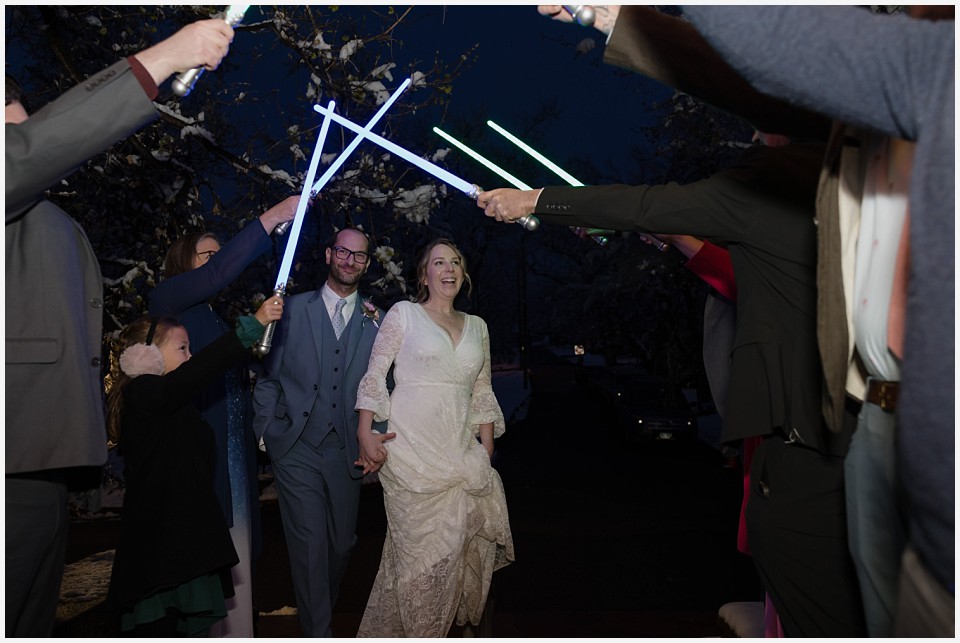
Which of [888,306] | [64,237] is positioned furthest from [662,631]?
[64,237]

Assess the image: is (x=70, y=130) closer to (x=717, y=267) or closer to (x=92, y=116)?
(x=92, y=116)

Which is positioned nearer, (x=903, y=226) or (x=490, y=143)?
(x=903, y=226)

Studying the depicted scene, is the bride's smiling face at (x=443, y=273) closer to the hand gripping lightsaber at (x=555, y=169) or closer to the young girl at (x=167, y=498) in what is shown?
the hand gripping lightsaber at (x=555, y=169)

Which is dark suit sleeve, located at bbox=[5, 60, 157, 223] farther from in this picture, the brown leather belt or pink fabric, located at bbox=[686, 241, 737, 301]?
pink fabric, located at bbox=[686, 241, 737, 301]

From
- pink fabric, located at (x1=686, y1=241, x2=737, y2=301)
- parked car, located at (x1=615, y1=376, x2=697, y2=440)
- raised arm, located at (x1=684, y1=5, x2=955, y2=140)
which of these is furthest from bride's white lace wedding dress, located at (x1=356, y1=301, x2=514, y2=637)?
parked car, located at (x1=615, y1=376, x2=697, y2=440)

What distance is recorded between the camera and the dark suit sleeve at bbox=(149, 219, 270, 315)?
3.96 meters

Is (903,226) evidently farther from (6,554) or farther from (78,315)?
(6,554)

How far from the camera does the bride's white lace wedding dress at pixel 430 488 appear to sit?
4277 mm

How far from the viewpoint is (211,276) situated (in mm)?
4004

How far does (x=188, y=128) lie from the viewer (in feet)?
19.9

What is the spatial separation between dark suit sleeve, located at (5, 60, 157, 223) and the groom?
2627mm

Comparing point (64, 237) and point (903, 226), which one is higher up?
point (64, 237)

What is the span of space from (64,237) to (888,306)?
6.93 ft

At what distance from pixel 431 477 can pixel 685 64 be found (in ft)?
8.97
